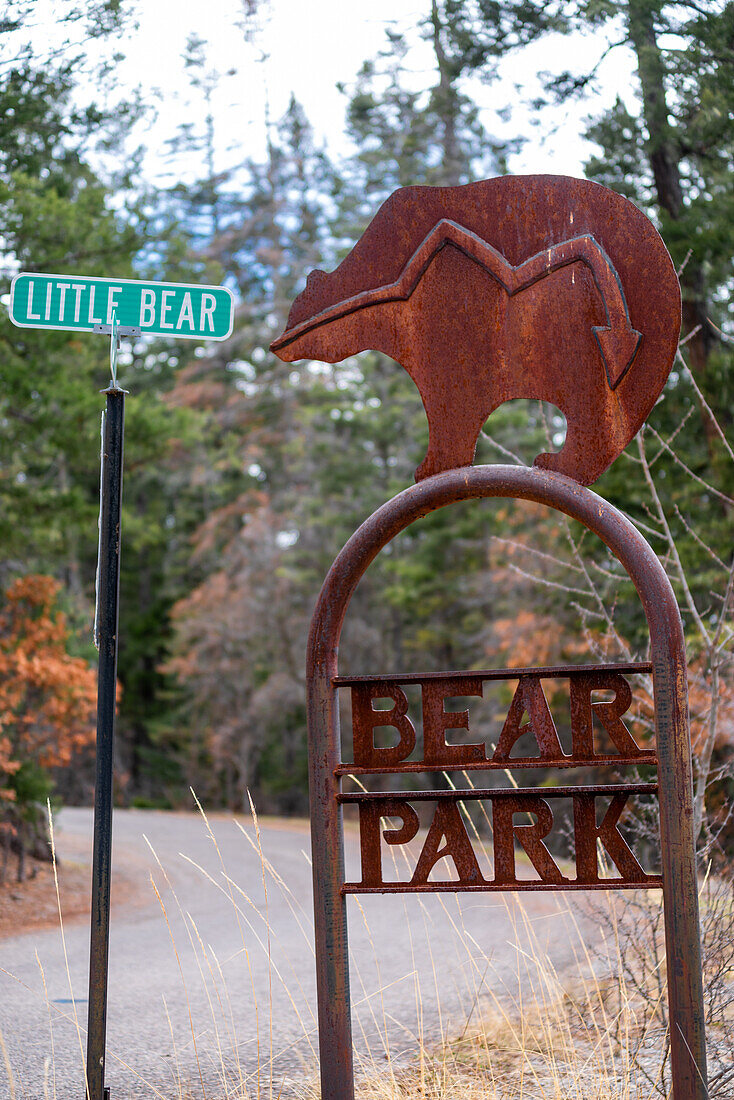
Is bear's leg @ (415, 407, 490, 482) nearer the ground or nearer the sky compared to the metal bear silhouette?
nearer the ground

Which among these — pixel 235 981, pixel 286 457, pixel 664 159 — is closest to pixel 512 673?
pixel 235 981

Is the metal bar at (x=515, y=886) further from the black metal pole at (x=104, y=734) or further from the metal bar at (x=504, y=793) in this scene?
the black metal pole at (x=104, y=734)

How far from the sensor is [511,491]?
→ 2666mm

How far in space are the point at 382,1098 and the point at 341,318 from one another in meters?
2.47

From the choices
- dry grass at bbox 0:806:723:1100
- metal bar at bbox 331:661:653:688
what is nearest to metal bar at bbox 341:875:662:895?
dry grass at bbox 0:806:723:1100

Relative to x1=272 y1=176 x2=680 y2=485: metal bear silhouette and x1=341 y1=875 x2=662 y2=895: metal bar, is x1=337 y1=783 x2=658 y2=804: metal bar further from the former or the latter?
x1=272 y1=176 x2=680 y2=485: metal bear silhouette

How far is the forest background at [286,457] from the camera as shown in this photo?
693 cm

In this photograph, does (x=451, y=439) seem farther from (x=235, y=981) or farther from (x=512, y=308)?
(x=235, y=981)

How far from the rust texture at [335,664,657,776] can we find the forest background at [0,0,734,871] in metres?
1.11

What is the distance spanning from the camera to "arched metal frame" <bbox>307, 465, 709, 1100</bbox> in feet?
7.79

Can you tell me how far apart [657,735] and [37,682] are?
8.12 m

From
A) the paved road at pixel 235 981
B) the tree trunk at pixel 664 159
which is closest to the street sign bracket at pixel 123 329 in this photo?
the paved road at pixel 235 981

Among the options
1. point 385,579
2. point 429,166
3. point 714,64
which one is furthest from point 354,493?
point 714,64

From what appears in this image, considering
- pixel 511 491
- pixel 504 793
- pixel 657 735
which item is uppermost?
pixel 511 491
